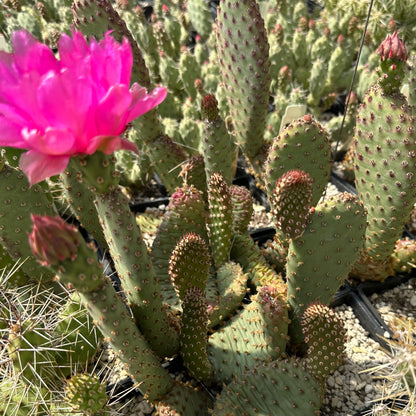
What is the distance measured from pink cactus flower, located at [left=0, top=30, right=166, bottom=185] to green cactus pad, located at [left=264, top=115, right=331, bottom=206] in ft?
2.44

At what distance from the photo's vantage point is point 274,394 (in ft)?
3.55

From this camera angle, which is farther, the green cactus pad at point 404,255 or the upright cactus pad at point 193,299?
the green cactus pad at point 404,255

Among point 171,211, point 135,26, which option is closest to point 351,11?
point 135,26

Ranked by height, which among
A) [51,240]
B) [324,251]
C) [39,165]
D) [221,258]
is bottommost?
[221,258]

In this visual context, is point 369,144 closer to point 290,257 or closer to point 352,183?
point 290,257

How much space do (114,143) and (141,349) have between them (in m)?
0.56

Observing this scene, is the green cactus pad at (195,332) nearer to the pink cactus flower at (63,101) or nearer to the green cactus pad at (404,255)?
the pink cactus flower at (63,101)

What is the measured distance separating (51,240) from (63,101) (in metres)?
0.23

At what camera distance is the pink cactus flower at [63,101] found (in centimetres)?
62

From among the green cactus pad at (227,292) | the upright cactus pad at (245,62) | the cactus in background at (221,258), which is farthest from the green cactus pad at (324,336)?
the upright cactus pad at (245,62)

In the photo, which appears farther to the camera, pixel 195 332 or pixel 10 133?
pixel 195 332

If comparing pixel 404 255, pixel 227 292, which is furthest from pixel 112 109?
pixel 404 255

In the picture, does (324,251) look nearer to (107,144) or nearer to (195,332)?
(195,332)

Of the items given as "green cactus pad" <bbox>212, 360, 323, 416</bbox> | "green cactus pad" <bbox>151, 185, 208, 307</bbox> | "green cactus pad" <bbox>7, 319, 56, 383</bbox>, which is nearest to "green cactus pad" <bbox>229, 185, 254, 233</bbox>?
"green cactus pad" <bbox>151, 185, 208, 307</bbox>
